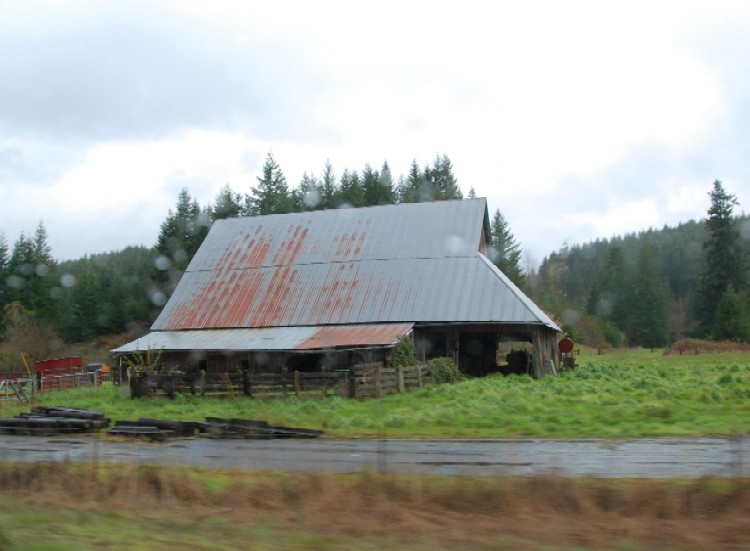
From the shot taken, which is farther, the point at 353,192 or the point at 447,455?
the point at 353,192

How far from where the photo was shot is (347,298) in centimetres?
3772

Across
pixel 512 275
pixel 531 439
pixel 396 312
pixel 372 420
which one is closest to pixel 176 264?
pixel 512 275

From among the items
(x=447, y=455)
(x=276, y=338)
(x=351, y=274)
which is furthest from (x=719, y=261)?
(x=447, y=455)

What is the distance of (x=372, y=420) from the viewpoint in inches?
820

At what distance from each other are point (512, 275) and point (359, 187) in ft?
64.4

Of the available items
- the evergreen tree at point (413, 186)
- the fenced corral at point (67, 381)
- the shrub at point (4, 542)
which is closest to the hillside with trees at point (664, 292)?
the evergreen tree at point (413, 186)

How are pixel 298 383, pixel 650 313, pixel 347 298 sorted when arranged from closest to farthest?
pixel 298 383 < pixel 347 298 < pixel 650 313

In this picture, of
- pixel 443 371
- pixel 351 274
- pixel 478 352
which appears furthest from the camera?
pixel 478 352

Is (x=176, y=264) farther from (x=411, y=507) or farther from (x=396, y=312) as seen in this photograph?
(x=411, y=507)

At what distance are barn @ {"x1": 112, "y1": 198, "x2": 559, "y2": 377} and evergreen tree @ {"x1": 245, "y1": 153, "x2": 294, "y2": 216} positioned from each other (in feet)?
117

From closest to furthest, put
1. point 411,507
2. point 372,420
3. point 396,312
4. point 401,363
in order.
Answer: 1. point 411,507
2. point 372,420
3. point 401,363
4. point 396,312

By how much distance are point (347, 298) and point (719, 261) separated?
55.6 meters

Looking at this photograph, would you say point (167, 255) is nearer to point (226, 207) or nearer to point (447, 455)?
point (226, 207)

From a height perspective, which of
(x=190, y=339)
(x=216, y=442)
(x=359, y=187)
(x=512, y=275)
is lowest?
(x=216, y=442)
